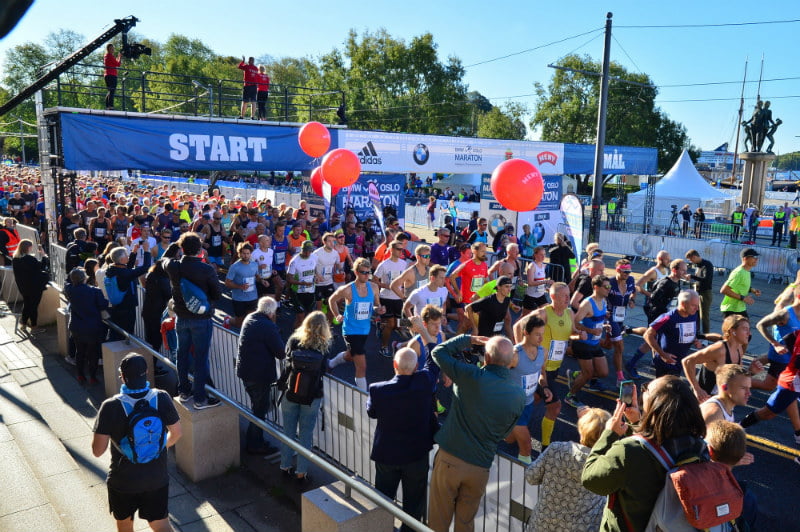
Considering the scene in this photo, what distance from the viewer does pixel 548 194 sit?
19094 mm

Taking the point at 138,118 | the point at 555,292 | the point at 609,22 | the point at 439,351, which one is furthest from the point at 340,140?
the point at 439,351

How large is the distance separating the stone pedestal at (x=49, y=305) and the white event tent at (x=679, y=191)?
1021 inches

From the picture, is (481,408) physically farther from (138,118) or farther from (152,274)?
(138,118)

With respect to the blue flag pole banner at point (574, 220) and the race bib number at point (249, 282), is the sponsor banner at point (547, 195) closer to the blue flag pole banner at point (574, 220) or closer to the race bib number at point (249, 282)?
the blue flag pole banner at point (574, 220)

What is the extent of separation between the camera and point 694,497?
253cm

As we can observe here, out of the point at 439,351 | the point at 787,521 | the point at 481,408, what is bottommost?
the point at 787,521

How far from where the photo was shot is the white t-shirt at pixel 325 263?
9.79 m

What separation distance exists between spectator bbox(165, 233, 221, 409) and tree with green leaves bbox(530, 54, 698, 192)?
177 feet

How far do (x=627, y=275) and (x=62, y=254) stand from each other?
31.3 feet

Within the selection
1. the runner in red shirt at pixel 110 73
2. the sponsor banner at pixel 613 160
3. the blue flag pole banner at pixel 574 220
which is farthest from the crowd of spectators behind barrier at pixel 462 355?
the sponsor banner at pixel 613 160

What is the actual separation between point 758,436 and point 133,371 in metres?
6.69

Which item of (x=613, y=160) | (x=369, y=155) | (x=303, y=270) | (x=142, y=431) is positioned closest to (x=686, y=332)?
(x=303, y=270)

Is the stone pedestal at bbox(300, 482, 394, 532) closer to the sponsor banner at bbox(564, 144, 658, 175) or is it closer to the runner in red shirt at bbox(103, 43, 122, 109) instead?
the runner in red shirt at bbox(103, 43, 122, 109)

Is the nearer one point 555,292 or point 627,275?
point 555,292
